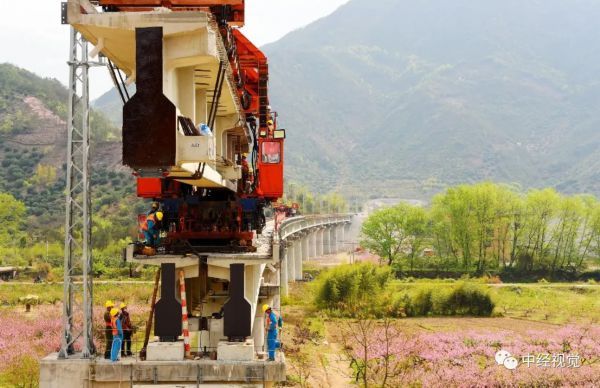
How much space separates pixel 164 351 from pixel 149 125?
253 inches

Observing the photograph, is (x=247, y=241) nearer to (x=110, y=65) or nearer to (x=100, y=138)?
(x=110, y=65)

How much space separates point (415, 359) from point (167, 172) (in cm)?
1775

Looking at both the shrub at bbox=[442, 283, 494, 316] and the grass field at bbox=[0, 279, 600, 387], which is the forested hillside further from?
the shrub at bbox=[442, 283, 494, 316]

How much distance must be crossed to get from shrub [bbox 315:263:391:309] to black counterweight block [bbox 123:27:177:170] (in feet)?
98.9

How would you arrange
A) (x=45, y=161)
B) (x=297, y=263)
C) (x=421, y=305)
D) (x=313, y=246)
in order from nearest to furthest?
1. (x=421, y=305)
2. (x=297, y=263)
3. (x=313, y=246)
4. (x=45, y=161)

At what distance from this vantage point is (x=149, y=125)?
9945 mm

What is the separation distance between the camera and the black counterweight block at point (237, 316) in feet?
48.4

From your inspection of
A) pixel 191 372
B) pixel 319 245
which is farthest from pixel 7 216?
pixel 191 372

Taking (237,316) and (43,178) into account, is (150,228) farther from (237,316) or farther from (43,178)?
(43,178)

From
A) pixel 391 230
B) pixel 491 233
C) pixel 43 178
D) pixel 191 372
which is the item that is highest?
pixel 43 178

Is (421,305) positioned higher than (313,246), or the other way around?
(313,246)

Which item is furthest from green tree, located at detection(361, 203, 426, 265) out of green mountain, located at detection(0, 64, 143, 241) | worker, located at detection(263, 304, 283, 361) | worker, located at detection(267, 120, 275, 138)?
worker, located at detection(263, 304, 283, 361)

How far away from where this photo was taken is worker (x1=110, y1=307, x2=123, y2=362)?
14250mm

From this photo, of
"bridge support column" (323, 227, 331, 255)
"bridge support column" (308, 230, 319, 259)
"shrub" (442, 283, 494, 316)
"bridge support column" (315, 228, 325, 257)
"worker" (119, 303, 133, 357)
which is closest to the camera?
"worker" (119, 303, 133, 357)
